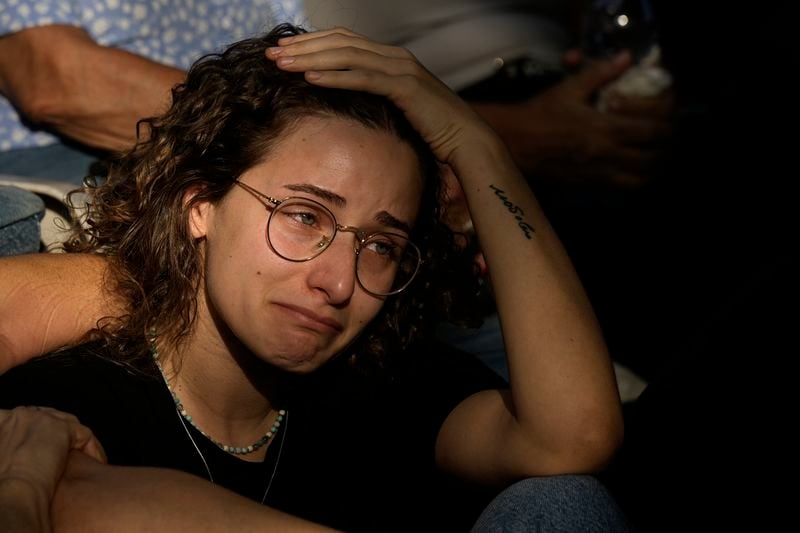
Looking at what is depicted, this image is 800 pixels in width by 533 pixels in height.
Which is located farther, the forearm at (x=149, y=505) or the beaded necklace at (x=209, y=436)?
the beaded necklace at (x=209, y=436)

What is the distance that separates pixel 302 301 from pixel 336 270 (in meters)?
0.08

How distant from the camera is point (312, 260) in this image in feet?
4.69

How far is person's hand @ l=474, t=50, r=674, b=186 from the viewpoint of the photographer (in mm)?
2943

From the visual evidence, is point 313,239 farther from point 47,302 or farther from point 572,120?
point 572,120

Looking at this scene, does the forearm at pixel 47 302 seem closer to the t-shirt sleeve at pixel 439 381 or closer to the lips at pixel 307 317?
the lips at pixel 307 317

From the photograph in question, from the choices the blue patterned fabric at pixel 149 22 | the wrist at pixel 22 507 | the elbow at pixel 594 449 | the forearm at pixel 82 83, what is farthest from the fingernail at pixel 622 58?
the wrist at pixel 22 507

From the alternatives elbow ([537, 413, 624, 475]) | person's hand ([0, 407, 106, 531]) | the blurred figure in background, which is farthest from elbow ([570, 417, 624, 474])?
the blurred figure in background

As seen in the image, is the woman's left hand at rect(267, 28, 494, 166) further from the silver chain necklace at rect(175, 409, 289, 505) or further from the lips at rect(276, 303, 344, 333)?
the silver chain necklace at rect(175, 409, 289, 505)

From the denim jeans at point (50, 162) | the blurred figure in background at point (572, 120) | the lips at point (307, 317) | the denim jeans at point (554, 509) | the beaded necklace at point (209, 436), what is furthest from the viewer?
the blurred figure in background at point (572, 120)

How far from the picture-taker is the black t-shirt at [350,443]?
58.4 inches

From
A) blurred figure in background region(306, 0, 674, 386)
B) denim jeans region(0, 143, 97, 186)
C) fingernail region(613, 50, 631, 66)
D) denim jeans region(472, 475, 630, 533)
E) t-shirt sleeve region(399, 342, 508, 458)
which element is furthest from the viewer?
fingernail region(613, 50, 631, 66)

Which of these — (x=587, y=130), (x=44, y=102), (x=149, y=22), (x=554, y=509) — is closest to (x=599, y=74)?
(x=587, y=130)

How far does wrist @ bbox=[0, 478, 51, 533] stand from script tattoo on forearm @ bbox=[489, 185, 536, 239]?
2.82 feet

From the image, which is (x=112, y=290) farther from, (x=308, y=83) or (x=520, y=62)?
(x=520, y=62)
